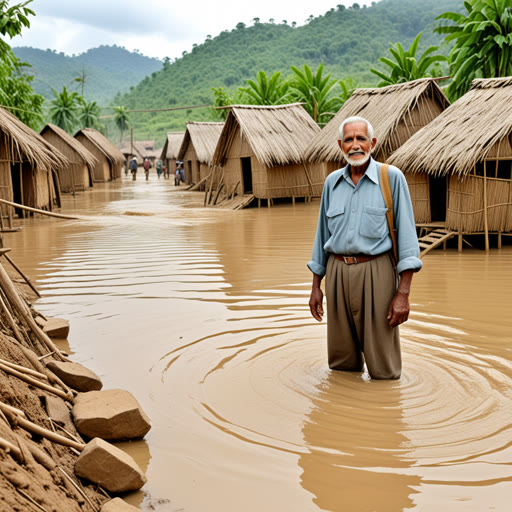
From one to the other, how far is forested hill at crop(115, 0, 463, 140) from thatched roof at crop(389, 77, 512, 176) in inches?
2567

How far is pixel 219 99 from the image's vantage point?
3928 cm

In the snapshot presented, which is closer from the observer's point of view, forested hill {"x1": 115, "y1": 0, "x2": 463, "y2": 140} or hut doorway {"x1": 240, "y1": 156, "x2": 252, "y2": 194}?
hut doorway {"x1": 240, "y1": 156, "x2": 252, "y2": 194}

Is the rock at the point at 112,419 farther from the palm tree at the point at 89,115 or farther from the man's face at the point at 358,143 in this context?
the palm tree at the point at 89,115

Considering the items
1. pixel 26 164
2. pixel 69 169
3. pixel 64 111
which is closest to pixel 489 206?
pixel 26 164

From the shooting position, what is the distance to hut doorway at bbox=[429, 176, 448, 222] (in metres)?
13.0

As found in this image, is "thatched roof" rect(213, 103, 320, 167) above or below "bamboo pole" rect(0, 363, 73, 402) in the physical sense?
above

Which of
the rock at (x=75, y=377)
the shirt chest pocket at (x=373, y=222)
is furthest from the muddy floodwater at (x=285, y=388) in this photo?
the shirt chest pocket at (x=373, y=222)

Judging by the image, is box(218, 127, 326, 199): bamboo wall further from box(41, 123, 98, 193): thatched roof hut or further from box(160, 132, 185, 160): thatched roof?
box(160, 132, 185, 160): thatched roof

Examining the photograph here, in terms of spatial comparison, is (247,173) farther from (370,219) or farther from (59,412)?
(59,412)

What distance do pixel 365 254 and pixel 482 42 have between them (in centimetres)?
1650

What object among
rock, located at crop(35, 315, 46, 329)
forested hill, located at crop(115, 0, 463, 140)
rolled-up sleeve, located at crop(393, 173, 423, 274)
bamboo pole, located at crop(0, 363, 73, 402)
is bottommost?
rock, located at crop(35, 315, 46, 329)

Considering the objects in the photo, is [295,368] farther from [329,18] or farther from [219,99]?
[329,18]

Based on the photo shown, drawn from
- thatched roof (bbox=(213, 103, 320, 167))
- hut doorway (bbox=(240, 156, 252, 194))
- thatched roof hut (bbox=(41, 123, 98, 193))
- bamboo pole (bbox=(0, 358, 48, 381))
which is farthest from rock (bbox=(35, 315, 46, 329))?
thatched roof hut (bbox=(41, 123, 98, 193))

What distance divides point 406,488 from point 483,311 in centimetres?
366
